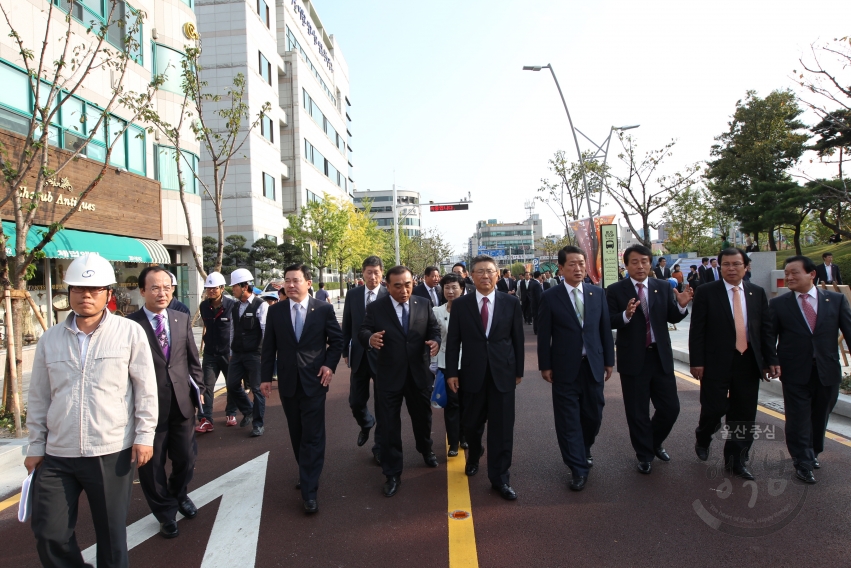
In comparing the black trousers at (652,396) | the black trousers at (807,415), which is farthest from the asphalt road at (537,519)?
the black trousers at (652,396)

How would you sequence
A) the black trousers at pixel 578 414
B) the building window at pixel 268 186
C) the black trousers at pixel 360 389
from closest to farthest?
1. the black trousers at pixel 578 414
2. the black trousers at pixel 360 389
3. the building window at pixel 268 186

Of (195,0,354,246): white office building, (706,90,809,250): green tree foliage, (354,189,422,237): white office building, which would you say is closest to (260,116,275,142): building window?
(195,0,354,246): white office building

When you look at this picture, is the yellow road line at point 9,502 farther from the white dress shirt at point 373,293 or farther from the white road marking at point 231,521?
the white dress shirt at point 373,293

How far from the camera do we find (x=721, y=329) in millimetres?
4742

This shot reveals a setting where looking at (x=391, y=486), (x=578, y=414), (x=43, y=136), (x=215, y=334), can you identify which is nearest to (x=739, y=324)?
(x=578, y=414)

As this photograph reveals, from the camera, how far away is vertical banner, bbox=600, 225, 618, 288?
15305 millimetres

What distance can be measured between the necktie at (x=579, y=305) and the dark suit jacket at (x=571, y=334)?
0.10ft

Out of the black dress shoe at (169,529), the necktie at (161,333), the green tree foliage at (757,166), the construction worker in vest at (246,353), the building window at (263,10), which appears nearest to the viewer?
the black dress shoe at (169,529)

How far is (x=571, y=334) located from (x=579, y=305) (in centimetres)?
27

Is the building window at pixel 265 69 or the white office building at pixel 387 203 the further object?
the white office building at pixel 387 203

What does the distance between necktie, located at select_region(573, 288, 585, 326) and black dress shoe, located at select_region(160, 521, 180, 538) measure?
3.43 metres

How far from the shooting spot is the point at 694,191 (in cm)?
4453

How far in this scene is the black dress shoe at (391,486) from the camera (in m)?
4.45

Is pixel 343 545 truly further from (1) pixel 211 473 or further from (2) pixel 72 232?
(2) pixel 72 232
